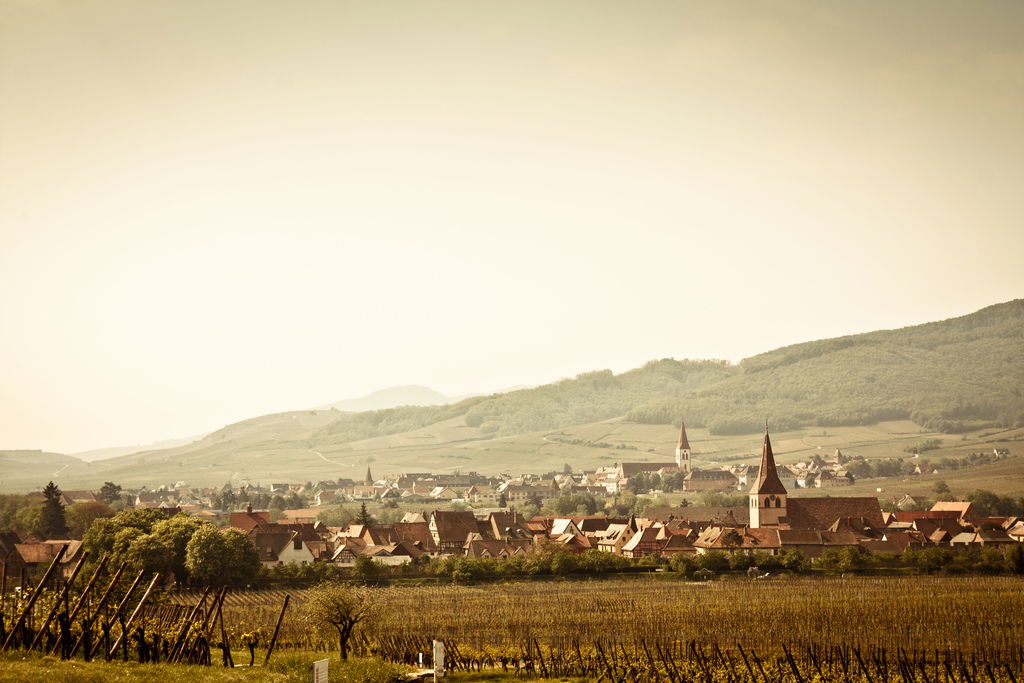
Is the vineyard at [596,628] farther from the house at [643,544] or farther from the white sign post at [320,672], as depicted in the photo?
the house at [643,544]

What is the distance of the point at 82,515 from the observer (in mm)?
128750

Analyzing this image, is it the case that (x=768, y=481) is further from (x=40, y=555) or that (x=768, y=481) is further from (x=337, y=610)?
(x=337, y=610)

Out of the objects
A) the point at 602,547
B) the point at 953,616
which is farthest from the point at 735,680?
the point at 602,547

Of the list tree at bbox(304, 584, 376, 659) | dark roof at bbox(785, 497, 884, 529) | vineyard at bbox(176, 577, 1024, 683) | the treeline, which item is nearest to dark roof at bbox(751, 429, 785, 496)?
dark roof at bbox(785, 497, 884, 529)

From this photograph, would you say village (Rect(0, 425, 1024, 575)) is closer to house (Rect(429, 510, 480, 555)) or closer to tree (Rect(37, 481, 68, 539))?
house (Rect(429, 510, 480, 555))

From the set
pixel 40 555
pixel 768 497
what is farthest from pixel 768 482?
pixel 40 555

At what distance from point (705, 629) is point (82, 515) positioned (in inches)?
3625

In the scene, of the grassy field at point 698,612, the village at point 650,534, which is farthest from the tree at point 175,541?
the village at point 650,534

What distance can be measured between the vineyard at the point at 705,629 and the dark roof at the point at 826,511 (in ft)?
136

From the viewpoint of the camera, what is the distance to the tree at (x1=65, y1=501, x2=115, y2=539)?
12346cm

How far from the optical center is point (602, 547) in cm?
12525

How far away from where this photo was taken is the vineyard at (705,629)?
45781 millimetres

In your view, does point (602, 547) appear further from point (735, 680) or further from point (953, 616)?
point (735, 680)

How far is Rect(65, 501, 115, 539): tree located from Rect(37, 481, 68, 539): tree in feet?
10.9
